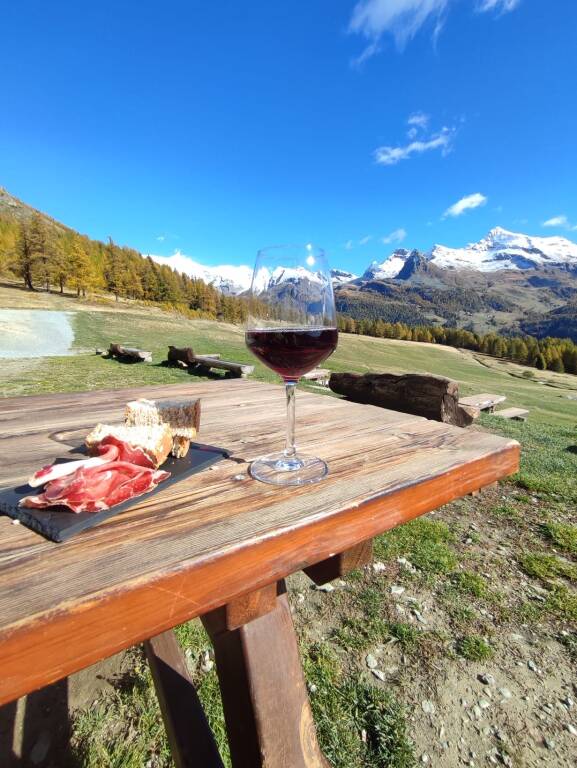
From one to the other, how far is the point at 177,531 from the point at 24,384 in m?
11.2

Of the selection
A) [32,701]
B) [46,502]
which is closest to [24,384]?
[32,701]

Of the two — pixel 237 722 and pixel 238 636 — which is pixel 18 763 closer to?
pixel 237 722

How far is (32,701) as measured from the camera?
6.79ft

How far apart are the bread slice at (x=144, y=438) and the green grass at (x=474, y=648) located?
240 centimetres

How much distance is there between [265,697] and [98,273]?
3257 inches

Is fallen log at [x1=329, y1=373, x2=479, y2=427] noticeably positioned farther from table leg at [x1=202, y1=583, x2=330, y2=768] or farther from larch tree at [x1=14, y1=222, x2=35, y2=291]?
larch tree at [x1=14, y1=222, x2=35, y2=291]

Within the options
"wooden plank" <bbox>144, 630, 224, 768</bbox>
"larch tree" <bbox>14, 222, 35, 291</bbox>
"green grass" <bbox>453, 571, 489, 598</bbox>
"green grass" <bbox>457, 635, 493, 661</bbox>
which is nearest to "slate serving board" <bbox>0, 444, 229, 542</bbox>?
"wooden plank" <bbox>144, 630, 224, 768</bbox>

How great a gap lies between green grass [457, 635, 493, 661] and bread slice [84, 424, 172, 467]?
2.40 m

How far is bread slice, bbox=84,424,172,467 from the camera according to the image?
3.31ft

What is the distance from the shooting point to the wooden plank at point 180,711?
149cm

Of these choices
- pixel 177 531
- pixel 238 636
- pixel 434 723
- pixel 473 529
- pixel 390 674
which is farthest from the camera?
pixel 473 529

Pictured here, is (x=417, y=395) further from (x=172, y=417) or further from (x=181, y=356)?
(x=181, y=356)

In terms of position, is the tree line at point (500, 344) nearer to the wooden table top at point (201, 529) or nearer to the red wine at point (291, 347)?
the wooden table top at point (201, 529)

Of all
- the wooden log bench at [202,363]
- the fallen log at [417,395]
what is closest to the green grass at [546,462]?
the fallen log at [417,395]
